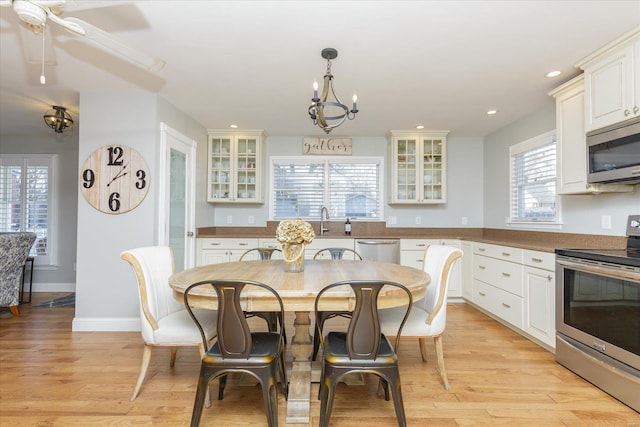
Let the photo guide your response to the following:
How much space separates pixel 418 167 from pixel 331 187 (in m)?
1.30

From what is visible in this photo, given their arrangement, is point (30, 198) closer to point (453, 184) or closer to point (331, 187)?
point (331, 187)

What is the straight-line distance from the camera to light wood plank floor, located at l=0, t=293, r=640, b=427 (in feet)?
5.94

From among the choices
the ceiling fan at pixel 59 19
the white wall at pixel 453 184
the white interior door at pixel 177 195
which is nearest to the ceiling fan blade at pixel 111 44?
the ceiling fan at pixel 59 19

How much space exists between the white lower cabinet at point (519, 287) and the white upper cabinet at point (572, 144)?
0.64 meters

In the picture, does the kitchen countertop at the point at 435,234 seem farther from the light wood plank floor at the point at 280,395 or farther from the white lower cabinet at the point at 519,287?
the light wood plank floor at the point at 280,395

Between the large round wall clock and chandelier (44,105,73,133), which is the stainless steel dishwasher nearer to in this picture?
the large round wall clock

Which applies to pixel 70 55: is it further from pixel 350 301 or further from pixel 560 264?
pixel 560 264

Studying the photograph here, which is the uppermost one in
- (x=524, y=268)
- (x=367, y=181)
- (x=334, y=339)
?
(x=367, y=181)

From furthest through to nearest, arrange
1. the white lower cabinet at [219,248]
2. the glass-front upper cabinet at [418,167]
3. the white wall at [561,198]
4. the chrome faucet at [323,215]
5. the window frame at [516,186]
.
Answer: the chrome faucet at [323,215], the glass-front upper cabinet at [418,167], the white lower cabinet at [219,248], the window frame at [516,186], the white wall at [561,198]

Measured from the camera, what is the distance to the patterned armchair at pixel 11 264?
11.8ft

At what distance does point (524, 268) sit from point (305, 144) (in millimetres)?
3225

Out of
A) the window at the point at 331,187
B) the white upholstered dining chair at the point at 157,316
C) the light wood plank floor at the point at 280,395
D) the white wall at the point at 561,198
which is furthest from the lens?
the window at the point at 331,187

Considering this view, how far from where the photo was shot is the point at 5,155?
495cm

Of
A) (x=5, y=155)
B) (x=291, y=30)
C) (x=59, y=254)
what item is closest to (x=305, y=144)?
(x=291, y=30)
